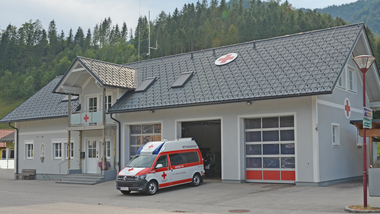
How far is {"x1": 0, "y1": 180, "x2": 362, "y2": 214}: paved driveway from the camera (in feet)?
39.4

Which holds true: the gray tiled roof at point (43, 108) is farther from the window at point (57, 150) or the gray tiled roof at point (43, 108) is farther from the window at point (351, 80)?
the window at point (351, 80)

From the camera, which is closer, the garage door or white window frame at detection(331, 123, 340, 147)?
the garage door

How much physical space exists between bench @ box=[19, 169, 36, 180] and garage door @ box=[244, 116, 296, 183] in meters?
15.4

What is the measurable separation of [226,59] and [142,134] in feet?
20.3

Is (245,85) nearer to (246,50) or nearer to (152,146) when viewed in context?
(246,50)

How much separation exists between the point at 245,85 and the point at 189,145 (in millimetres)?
3772

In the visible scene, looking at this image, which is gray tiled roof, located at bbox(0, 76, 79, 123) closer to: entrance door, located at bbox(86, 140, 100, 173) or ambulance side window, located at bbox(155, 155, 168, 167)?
entrance door, located at bbox(86, 140, 100, 173)

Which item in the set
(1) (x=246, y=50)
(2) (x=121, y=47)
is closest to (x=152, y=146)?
(1) (x=246, y=50)

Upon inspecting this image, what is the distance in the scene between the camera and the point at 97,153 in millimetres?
24125

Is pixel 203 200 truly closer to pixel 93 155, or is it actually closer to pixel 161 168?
pixel 161 168

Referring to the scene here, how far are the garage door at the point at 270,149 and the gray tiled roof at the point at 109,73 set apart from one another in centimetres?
815

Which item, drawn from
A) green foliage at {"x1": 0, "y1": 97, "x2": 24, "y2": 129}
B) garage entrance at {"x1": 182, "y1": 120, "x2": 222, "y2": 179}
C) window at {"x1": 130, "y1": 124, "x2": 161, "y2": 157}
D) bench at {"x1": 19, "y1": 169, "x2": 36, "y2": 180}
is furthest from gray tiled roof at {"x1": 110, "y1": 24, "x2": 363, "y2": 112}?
green foliage at {"x1": 0, "y1": 97, "x2": 24, "y2": 129}

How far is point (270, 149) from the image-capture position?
1812 centimetres

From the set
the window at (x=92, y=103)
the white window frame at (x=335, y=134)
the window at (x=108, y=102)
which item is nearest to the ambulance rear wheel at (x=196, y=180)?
the white window frame at (x=335, y=134)
